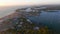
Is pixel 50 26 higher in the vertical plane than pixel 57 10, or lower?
lower

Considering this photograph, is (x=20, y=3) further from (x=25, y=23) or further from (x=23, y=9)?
(x=25, y=23)

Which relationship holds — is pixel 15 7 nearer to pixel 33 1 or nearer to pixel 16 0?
pixel 16 0

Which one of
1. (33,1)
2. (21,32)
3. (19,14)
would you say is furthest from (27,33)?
(33,1)

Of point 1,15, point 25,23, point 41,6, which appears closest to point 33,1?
point 41,6

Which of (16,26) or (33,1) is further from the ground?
(33,1)

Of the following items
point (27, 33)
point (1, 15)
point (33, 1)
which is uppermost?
point (33, 1)

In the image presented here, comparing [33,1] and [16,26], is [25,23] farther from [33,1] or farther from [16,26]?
[33,1]

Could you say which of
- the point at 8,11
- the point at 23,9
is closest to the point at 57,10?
the point at 23,9
